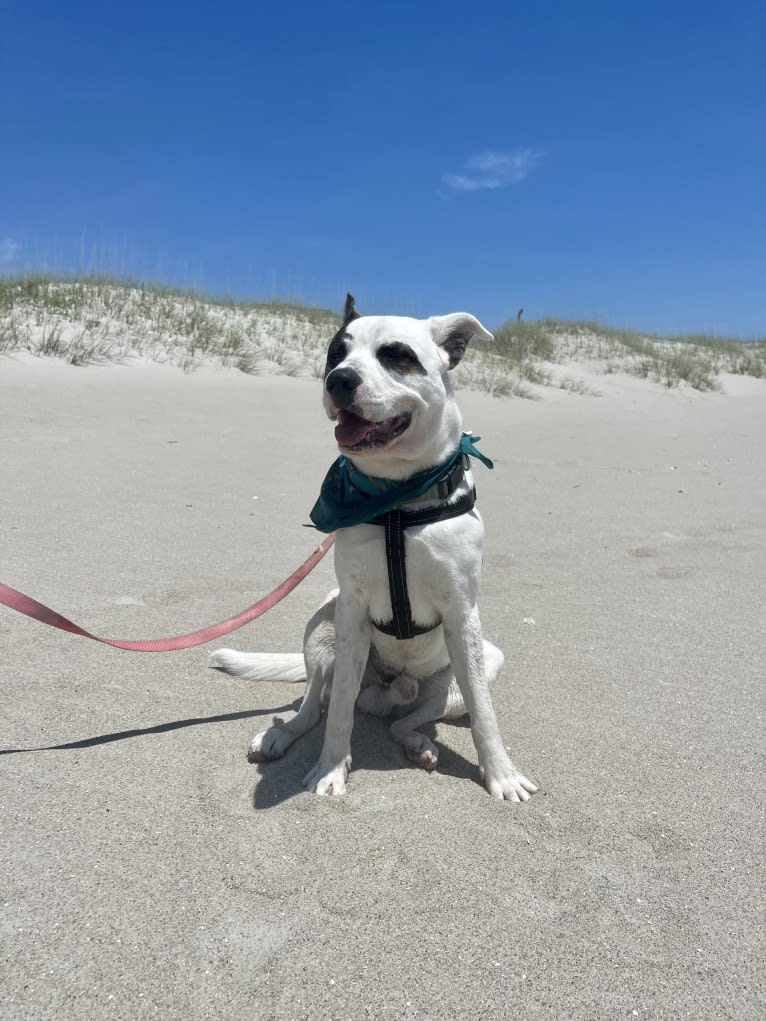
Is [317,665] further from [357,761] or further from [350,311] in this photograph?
[350,311]

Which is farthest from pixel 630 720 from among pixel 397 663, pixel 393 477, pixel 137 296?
pixel 137 296

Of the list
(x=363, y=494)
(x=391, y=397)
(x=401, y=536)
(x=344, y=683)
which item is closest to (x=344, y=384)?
(x=391, y=397)

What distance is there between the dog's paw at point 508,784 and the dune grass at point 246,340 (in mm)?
7946

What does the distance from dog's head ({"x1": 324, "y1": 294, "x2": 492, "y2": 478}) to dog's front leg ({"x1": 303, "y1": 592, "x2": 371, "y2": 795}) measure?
522mm

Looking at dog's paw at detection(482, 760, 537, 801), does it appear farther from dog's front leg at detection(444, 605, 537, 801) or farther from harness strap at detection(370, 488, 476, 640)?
harness strap at detection(370, 488, 476, 640)

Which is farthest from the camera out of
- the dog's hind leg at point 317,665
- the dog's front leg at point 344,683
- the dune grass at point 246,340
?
the dune grass at point 246,340

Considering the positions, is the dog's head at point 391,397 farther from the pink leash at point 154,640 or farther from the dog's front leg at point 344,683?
the pink leash at point 154,640

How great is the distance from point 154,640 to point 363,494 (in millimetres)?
1138

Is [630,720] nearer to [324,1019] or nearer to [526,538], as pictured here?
[324,1019]

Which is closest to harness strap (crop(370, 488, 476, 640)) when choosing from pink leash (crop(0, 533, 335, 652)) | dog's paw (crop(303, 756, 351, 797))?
dog's paw (crop(303, 756, 351, 797))

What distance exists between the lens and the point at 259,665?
10.8 feet

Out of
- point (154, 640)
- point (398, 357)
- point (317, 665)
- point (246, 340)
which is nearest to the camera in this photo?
point (398, 357)

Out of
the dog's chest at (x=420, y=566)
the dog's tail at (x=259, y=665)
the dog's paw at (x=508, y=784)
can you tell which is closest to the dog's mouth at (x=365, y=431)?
the dog's chest at (x=420, y=566)

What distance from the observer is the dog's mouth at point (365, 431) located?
93.0 inches
